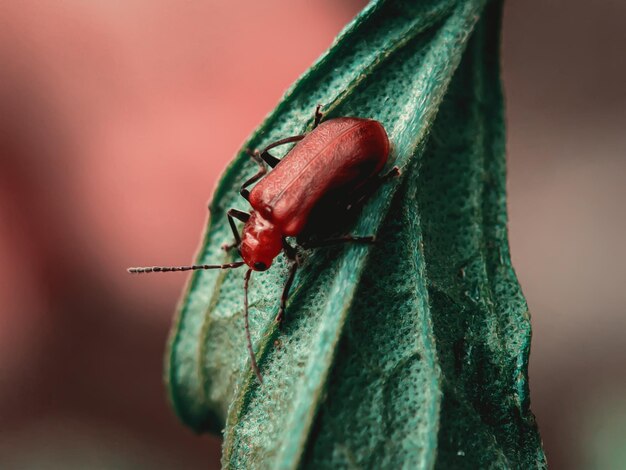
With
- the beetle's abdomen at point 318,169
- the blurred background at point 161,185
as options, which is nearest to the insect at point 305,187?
the beetle's abdomen at point 318,169

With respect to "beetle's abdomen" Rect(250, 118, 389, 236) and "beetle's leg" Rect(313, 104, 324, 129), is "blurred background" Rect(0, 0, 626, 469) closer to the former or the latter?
"beetle's abdomen" Rect(250, 118, 389, 236)

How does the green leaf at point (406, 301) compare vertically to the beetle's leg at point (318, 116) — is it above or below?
below

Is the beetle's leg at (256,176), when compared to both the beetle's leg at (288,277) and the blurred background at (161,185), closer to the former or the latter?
the beetle's leg at (288,277)

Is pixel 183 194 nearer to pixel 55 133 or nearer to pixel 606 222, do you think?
pixel 55 133

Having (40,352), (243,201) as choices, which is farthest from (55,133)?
(243,201)

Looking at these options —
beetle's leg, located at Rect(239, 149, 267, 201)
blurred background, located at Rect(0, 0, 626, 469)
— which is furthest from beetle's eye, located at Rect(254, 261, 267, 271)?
blurred background, located at Rect(0, 0, 626, 469)

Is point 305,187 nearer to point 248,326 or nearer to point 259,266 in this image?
point 259,266

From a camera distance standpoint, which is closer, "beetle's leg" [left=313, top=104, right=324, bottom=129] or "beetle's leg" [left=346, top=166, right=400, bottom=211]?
"beetle's leg" [left=346, top=166, right=400, bottom=211]
